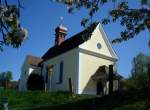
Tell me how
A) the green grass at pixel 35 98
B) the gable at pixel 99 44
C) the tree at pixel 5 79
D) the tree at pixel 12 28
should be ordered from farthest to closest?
the tree at pixel 5 79
the gable at pixel 99 44
the green grass at pixel 35 98
the tree at pixel 12 28

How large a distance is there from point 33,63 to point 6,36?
41.1m

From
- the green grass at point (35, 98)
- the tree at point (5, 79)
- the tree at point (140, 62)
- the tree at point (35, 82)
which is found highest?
the tree at point (140, 62)

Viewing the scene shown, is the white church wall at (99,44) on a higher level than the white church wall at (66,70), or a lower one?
higher

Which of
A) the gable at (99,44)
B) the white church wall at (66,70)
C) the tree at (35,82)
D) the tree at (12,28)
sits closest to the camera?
the tree at (12,28)

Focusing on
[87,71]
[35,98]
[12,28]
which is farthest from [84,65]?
[12,28]

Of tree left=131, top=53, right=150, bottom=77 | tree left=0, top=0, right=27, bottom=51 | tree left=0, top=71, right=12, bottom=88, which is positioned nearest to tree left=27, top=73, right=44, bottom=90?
tree left=0, top=71, right=12, bottom=88

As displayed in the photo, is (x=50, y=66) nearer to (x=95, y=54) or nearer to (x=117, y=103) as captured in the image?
(x=95, y=54)

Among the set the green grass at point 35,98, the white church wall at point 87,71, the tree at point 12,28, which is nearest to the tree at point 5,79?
the white church wall at point 87,71

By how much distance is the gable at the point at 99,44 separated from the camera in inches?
1444

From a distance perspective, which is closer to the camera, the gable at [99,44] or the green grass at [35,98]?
the green grass at [35,98]

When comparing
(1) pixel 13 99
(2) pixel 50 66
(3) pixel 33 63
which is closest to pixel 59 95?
(1) pixel 13 99

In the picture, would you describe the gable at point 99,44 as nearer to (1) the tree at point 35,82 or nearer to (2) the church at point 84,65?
(2) the church at point 84,65

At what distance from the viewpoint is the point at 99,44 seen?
37.8 m

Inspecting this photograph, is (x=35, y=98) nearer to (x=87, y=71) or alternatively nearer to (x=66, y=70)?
(x=87, y=71)
